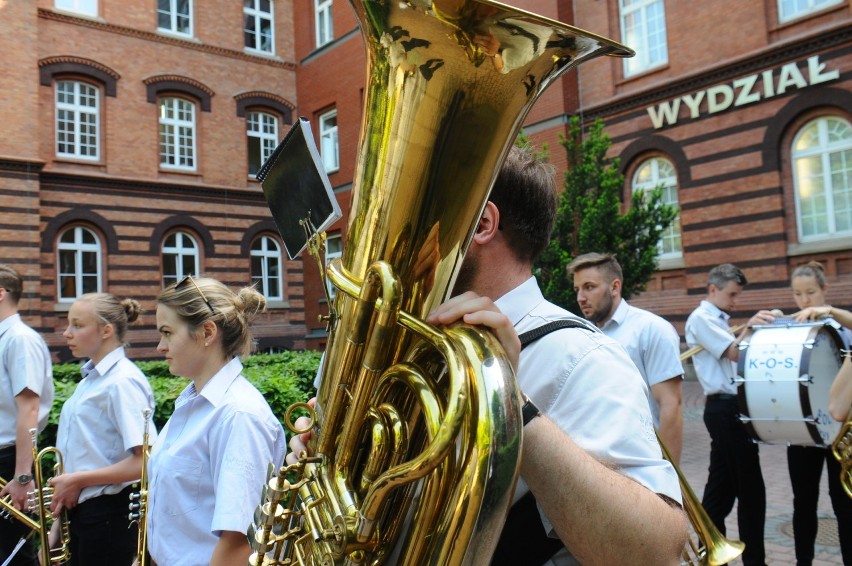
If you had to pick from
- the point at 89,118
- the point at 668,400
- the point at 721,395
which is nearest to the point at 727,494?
the point at 721,395

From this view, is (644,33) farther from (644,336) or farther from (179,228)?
(179,228)

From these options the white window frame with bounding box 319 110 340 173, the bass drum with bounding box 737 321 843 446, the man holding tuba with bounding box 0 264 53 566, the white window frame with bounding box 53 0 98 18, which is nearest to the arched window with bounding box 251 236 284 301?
the white window frame with bounding box 319 110 340 173

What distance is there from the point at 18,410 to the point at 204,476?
2266 millimetres

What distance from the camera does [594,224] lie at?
30.9 ft

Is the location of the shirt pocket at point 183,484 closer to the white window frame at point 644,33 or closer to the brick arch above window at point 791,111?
the brick arch above window at point 791,111

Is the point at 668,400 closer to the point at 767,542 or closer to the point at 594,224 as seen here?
the point at 767,542

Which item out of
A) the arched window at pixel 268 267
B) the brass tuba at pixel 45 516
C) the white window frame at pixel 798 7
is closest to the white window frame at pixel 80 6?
the arched window at pixel 268 267

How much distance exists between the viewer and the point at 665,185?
13938mm

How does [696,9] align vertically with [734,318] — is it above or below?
above

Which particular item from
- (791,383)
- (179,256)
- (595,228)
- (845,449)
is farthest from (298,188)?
(179,256)

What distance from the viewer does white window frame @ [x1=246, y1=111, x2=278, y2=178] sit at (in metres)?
20.4

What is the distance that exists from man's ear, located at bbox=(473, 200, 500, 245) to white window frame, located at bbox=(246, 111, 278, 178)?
19758 mm

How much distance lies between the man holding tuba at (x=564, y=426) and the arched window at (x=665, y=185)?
13.0m

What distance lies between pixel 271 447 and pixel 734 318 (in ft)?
39.9
